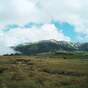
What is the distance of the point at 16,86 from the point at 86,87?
11925 millimetres

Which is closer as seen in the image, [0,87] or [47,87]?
[0,87]

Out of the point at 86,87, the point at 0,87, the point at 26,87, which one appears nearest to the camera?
the point at 0,87

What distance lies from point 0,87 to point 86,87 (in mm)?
11093

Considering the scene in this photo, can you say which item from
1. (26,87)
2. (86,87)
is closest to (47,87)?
(26,87)

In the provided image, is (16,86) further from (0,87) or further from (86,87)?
(86,87)

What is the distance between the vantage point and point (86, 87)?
28.1 metres

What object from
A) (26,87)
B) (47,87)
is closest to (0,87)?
(26,87)

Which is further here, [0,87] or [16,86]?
[16,86]

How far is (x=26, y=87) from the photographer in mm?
32812

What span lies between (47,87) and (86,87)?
774cm

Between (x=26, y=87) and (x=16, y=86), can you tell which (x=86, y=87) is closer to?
(x=26, y=87)

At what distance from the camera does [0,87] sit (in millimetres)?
25906

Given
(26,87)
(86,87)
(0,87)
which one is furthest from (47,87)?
(0,87)

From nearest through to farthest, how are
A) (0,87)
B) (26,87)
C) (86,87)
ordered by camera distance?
1. (0,87)
2. (86,87)
3. (26,87)
